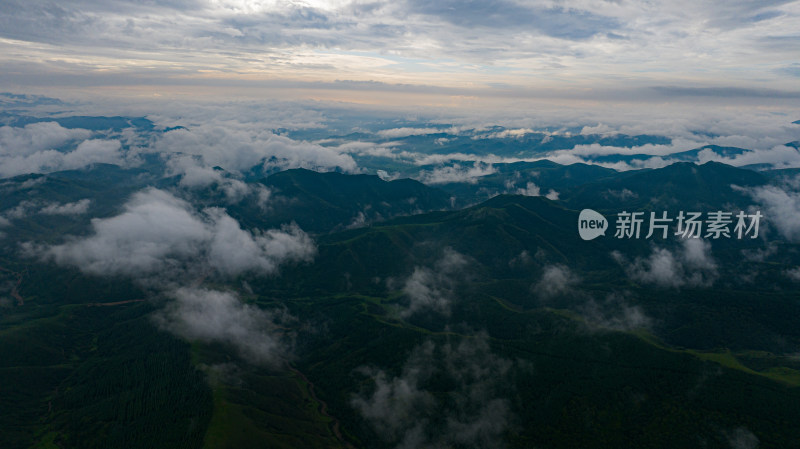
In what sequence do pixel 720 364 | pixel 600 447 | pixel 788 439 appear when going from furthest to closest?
pixel 720 364 < pixel 600 447 < pixel 788 439

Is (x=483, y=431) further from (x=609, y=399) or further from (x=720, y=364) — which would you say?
(x=720, y=364)

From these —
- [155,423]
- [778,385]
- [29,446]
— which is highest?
[778,385]

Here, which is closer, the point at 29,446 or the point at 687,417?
the point at 687,417

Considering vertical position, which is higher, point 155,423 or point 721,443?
point 721,443

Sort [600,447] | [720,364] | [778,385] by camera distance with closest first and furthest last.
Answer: [600,447] → [778,385] → [720,364]

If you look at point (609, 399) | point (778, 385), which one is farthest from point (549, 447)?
point (778, 385)

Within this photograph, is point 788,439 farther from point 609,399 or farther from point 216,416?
point 216,416

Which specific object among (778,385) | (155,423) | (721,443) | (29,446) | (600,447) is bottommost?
(29,446)

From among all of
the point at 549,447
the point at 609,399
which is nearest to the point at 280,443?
the point at 549,447

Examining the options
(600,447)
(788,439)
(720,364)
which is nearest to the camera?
(788,439)
